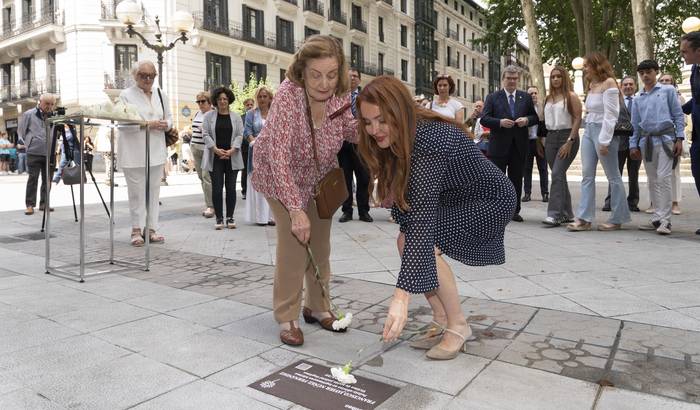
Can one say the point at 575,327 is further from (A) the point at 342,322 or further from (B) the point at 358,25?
(B) the point at 358,25

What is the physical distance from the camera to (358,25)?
4438 cm

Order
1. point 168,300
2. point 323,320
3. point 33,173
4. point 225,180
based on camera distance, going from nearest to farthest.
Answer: point 323,320, point 168,300, point 225,180, point 33,173

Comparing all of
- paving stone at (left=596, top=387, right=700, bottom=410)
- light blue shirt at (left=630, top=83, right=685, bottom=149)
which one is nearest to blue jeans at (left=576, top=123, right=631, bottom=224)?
light blue shirt at (left=630, top=83, right=685, bottom=149)

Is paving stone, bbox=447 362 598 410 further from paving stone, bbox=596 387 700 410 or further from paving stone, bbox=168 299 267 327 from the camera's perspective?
paving stone, bbox=168 299 267 327

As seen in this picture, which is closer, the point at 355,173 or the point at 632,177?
the point at 355,173

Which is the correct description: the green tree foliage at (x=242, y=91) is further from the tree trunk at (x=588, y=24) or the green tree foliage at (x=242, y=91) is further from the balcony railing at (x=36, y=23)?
the tree trunk at (x=588, y=24)

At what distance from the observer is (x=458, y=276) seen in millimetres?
4609

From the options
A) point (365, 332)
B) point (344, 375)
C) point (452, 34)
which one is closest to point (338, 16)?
point (452, 34)

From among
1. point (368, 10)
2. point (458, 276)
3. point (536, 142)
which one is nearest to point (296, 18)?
point (368, 10)

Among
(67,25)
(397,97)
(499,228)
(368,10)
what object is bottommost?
(499,228)

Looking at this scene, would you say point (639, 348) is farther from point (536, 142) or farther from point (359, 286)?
point (536, 142)

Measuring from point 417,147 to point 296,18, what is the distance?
38089 millimetres

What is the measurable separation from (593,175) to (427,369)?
4815 mm

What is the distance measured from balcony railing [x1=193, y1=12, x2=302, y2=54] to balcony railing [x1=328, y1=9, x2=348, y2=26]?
4.68m
